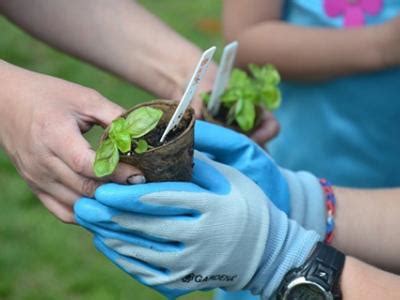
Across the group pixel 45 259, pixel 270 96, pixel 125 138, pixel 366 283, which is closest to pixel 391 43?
pixel 270 96

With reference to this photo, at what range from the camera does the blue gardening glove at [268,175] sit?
1.80m

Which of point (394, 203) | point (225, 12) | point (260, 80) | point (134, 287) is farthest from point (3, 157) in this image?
point (394, 203)

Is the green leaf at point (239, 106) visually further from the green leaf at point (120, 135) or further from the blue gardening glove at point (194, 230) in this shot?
the green leaf at point (120, 135)

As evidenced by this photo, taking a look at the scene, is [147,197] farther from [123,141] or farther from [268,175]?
[268,175]

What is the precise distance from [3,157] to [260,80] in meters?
2.34

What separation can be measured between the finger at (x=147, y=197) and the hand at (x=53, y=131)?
4cm

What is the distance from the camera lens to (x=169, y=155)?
149cm

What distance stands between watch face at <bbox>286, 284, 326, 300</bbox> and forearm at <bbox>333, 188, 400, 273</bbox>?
0.27 metres

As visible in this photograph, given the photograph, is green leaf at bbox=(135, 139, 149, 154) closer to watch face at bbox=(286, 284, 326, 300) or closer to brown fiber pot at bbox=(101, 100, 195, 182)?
brown fiber pot at bbox=(101, 100, 195, 182)

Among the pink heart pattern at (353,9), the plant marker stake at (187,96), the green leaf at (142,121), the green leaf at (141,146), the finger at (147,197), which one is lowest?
the finger at (147,197)

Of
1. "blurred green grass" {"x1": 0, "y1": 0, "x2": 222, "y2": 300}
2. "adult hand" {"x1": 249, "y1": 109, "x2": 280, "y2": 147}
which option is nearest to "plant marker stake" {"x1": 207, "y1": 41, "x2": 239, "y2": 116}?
"adult hand" {"x1": 249, "y1": 109, "x2": 280, "y2": 147}

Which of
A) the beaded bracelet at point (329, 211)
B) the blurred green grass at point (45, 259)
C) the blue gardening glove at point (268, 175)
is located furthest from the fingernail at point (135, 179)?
the blurred green grass at point (45, 259)

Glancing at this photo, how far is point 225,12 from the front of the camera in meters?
2.62

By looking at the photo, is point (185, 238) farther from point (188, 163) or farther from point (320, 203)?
point (320, 203)
